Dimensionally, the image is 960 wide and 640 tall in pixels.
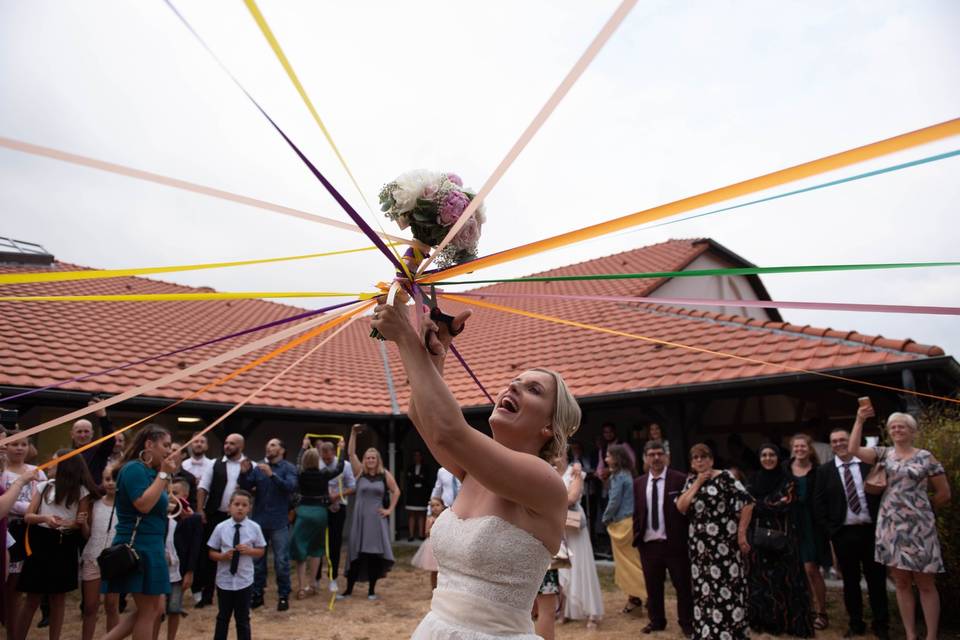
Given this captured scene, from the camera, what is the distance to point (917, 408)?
736 cm

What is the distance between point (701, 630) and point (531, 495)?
14.7 ft

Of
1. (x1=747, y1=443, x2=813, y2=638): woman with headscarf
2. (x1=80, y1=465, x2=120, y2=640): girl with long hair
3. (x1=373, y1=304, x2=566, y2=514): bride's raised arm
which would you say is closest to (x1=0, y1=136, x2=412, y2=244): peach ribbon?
(x1=373, y1=304, x2=566, y2=514): bride's raised arm

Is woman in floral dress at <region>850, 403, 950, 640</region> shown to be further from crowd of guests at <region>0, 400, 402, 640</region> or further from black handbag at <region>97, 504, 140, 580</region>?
black handbag at <region>97, 504, 140, 580</region>

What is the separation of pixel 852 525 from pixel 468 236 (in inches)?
229

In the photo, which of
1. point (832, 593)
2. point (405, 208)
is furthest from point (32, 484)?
point (832, 593)

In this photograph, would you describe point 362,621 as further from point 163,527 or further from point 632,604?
point 163,527

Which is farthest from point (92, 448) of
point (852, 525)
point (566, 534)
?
point (852, 525)

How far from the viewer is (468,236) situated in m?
2.12

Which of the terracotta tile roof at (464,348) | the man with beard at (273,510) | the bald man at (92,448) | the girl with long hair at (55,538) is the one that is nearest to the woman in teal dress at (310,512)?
the man with beard at (273,510)

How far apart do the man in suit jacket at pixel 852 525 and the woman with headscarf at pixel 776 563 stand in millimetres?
327

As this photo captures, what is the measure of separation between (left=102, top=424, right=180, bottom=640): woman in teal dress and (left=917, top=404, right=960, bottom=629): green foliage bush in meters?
6.41

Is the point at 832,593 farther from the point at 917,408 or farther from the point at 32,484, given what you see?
the point at 32,484

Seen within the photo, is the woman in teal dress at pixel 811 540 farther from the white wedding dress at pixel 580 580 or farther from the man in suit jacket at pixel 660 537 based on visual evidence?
the white wedding dress at pixel 580 580

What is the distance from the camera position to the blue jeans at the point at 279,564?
7547mm
